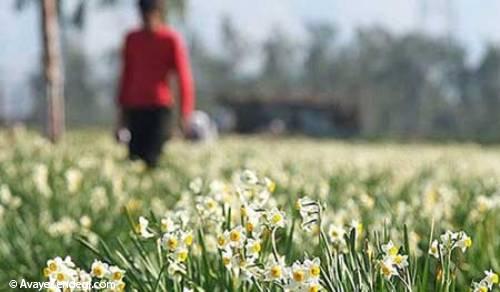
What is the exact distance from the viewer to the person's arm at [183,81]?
24.8ft

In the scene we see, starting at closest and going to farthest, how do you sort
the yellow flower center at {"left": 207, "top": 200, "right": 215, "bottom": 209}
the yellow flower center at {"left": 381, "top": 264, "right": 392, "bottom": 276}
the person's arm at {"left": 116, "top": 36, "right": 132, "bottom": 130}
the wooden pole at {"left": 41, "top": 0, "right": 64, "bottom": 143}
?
the yellow flower center at {"left": 381, "top": 264, "right": 392, "bottom": 276}
the yellow flower center at {"left": 207, "top": 200, "right": 215, "bottom": 209}
the person's arm at {"left": 116, "top": 36, "right": 132, "bottom": 130}
the wooden pole at {"left": 41, "top": 0, "right": 64, "bottom": 143}

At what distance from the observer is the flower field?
2.14 meters

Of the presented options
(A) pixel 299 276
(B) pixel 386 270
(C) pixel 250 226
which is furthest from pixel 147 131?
(A) pixel 299 276

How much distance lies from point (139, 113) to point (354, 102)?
101ft

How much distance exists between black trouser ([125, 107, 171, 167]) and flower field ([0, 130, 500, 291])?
0.19 meters

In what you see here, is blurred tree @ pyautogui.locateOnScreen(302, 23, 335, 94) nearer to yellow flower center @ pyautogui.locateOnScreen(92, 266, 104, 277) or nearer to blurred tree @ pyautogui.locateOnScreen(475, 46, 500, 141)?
blurred tree @ pyautogui.locateOnScreen(475, 46, 500, 141)

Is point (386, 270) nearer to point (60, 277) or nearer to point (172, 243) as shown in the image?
point (172, 243)

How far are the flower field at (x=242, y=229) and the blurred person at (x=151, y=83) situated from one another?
323 mm

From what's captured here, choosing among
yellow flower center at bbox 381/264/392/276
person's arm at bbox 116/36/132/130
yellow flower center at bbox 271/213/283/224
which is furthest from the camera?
person's arm at bbox 116/36/132/130

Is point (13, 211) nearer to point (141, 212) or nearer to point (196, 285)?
point (141, 212)

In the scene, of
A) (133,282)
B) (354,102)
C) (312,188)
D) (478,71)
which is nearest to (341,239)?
(133,282)

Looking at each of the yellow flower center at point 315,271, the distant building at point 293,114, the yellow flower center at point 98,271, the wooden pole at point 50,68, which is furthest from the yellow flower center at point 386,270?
the distant building at point 293,114

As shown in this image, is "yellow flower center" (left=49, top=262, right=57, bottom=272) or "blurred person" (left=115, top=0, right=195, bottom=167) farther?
"blurred person" (left=115, top=0, right=195, bottom=167)

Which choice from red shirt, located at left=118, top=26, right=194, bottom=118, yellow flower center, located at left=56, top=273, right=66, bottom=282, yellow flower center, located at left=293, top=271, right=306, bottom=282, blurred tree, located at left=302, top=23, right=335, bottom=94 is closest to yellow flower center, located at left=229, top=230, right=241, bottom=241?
yellow flower center, located at left=293, top=271, right=306, bottom=282
